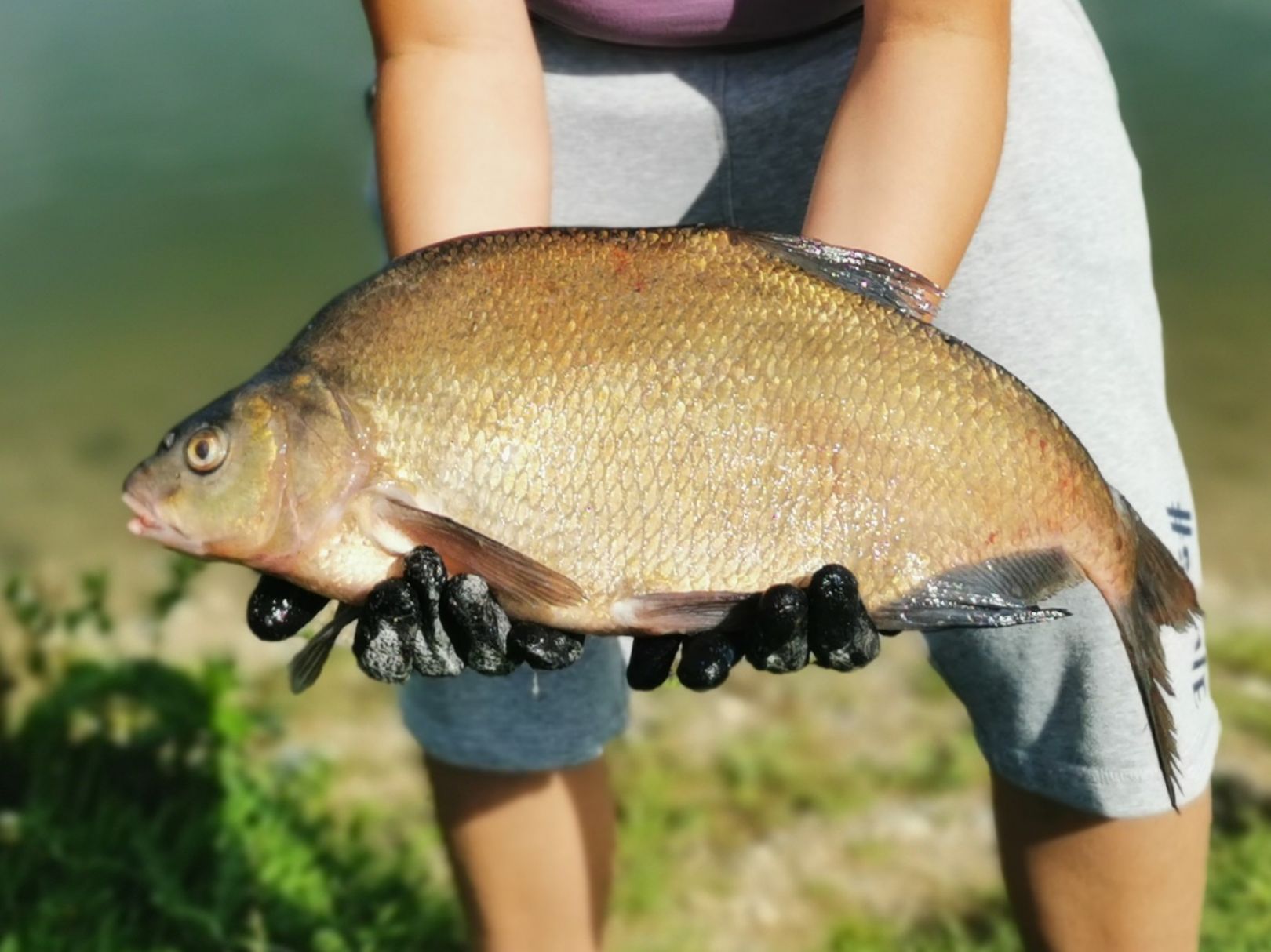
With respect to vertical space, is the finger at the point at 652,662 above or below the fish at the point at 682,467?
below

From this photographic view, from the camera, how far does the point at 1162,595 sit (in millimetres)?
1731

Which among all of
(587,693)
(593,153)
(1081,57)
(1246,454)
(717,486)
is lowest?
(1246,454)

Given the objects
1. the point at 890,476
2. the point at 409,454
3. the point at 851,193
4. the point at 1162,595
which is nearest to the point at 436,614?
the point at 409,454

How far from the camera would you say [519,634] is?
1661 millimetres

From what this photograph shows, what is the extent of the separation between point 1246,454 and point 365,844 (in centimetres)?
338

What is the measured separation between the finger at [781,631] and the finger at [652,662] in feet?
0.42

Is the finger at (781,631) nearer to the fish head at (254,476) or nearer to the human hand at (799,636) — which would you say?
the human hand at (799,636)

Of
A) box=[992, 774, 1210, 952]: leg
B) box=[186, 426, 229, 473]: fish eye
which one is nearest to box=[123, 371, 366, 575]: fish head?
box=[186, 426, 229, 473]: fish eye

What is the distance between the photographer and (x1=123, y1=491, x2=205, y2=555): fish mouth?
1713 mm

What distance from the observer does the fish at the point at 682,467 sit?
1.67 m

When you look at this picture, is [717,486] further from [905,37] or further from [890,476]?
[905,37]

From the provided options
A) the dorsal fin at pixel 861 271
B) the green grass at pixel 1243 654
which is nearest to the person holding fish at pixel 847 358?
the dorsal fin at pixel 861 271

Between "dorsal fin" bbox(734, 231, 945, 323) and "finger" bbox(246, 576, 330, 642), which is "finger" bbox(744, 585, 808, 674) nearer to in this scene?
"dorsal fin" bbox(734, 231, 945, 323)

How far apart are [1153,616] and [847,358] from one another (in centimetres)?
49
